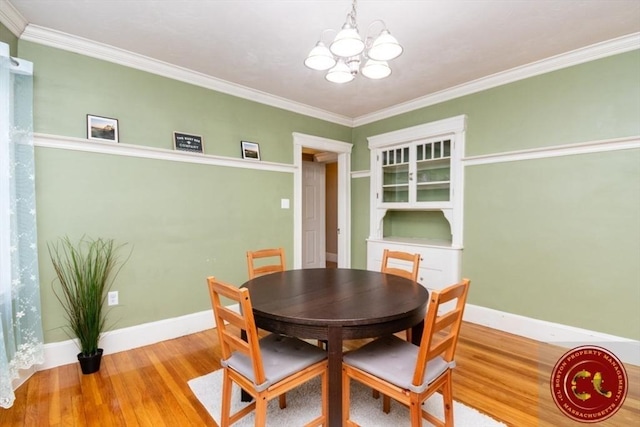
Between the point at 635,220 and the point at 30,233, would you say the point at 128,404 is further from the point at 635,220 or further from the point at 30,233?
the point at 635,220

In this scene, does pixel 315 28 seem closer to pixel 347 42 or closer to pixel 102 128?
pixel 347 42

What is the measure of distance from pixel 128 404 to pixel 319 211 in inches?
164

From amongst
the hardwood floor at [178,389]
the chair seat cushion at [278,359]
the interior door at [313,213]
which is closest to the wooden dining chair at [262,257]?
the chair seat cushion at [278,359]

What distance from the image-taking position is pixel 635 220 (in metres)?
2.31

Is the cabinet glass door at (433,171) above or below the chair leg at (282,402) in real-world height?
above

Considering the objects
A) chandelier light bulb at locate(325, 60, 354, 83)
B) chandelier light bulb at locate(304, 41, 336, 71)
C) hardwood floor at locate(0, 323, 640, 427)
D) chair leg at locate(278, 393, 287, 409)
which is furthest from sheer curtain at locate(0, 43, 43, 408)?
chandelier light bulb at locate(325, 60, 354, 83)

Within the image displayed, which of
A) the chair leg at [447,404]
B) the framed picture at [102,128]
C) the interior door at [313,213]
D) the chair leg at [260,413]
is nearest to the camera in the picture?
the chair leg at [260,413]

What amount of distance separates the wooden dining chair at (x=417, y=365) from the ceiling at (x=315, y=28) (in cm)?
180

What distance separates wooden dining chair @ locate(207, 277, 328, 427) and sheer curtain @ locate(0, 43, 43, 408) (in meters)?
1.38

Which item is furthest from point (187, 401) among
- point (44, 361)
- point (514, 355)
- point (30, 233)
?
point (514, 355)

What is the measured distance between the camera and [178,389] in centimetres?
201

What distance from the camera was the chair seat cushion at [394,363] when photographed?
1367mm

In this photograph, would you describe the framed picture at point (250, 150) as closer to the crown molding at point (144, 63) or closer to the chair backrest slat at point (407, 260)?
the crown molding at point (144, 63)

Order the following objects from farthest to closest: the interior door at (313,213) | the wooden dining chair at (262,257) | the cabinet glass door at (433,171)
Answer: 1. the interior door at (313,213)
2. the cabinet glass door at (433,171)
3. the wooden dining chair at (262,257)
